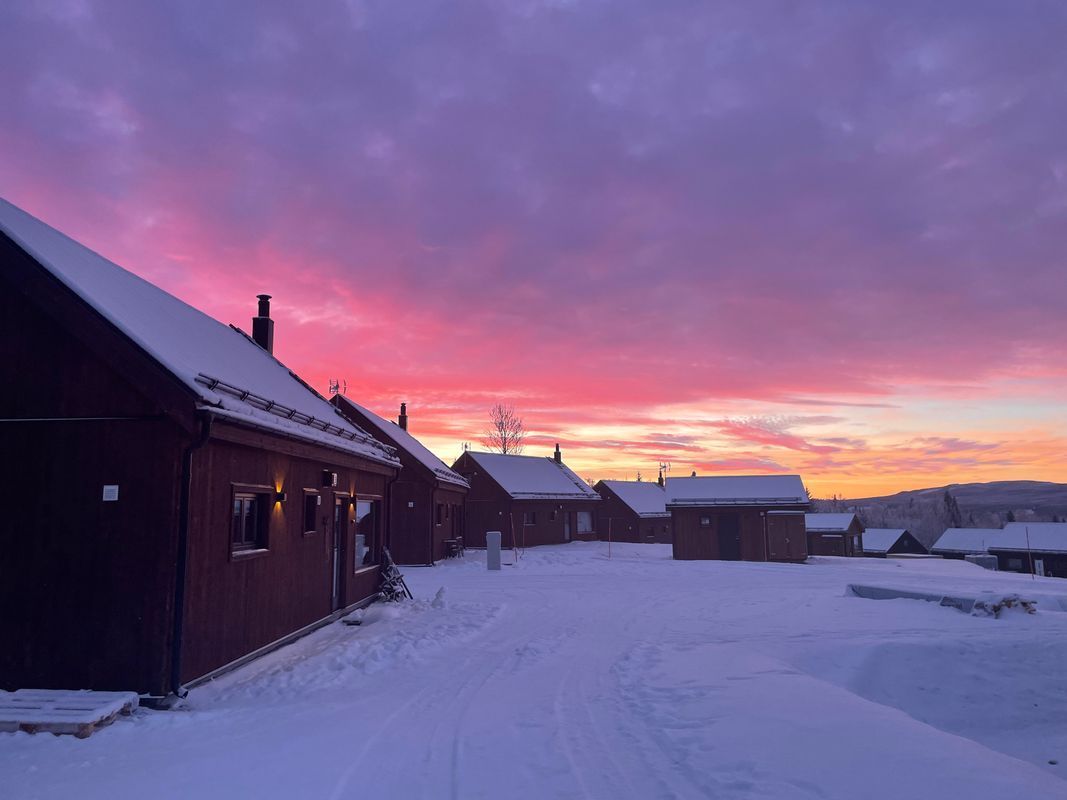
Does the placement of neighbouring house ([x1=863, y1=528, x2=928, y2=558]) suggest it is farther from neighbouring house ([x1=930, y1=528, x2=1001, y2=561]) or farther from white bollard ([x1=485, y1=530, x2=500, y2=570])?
white bollard ([x1=485, y1=530, x2=500, y2=570])

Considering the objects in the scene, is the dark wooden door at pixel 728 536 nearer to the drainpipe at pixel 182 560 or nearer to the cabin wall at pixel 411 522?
the cabin wall at pixel 411 522

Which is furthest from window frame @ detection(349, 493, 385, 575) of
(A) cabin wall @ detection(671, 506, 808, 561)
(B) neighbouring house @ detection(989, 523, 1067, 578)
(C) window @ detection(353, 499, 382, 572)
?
(B) neighbouring house @ detection(989, 523, 1067, 578)

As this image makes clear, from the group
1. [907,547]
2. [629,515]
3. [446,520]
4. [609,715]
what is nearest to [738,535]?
[446,520]

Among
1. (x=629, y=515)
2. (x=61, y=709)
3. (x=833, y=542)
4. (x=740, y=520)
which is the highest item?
(x=740, y=520)

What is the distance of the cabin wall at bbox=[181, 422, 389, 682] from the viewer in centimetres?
856

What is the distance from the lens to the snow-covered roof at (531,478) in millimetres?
40125

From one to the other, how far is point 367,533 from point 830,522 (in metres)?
48.3

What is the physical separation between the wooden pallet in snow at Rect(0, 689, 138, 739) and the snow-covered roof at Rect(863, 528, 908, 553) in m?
68.6

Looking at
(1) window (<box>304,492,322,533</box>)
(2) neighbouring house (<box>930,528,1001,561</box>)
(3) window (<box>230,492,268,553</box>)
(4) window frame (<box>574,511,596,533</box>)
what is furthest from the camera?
(2) neighbouring house (<box>930,528,1001,561</box>)

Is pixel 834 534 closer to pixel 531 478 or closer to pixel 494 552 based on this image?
pixel 531 478

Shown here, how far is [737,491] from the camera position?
117 feet

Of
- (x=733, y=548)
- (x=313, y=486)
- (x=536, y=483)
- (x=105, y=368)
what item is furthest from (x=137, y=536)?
(x=536, y=483)

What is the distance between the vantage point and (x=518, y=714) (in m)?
7.61

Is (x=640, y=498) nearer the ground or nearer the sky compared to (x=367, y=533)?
nearer the sky
